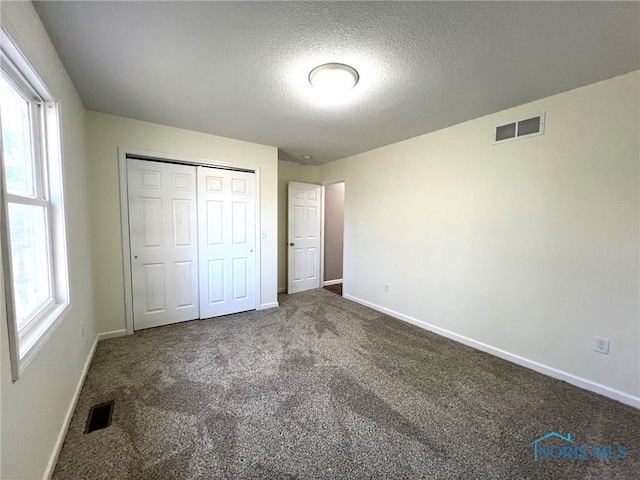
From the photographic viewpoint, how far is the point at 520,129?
233 cm

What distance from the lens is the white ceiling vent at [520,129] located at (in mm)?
2223

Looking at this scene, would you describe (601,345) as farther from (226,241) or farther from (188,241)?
(188,241)

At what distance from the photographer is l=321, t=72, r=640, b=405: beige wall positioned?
74.0 inches

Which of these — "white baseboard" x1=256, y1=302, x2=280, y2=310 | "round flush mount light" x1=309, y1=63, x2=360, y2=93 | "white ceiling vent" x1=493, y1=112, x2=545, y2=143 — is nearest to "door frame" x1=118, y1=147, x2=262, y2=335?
"white baseboard" x1=256, y1=302, x2=280, y2=310

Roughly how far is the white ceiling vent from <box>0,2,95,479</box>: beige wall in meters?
3.29

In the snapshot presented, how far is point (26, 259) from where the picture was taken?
1.40 meters

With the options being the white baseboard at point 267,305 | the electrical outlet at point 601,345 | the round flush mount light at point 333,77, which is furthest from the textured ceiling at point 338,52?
the white baseboard at point 267,305

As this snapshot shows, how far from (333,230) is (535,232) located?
137 inches

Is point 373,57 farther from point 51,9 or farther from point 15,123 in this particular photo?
point 15,123

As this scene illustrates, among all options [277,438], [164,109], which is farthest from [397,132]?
[277,438]

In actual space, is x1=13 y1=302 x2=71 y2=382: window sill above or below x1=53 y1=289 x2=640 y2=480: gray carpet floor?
above

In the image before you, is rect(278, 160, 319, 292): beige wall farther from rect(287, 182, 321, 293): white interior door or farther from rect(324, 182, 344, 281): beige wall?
rect(324, 182, 344, 281): beige wall

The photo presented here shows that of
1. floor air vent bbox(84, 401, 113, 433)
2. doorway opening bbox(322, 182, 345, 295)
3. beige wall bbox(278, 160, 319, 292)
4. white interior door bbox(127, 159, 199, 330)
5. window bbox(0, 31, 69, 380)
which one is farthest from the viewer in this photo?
doorway opening bbox(322, 182, 345, 295)

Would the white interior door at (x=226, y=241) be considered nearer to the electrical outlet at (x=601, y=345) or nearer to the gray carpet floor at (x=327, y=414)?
the gray carpet floor at (x=327, y=414)
